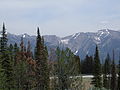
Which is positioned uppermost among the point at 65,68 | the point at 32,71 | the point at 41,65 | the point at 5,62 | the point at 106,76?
the point at 5,62

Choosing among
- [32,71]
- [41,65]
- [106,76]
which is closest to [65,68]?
[41,65]

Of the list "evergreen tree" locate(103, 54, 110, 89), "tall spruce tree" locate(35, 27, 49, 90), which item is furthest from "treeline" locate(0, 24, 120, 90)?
"evergreen tree" locate(103, 54, 110, 89)

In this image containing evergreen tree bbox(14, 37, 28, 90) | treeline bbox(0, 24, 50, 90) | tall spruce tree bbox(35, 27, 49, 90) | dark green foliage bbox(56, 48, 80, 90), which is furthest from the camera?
tall spruce tree bbox(35, 27, 49, 90)

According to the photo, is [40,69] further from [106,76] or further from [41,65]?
[106,76]

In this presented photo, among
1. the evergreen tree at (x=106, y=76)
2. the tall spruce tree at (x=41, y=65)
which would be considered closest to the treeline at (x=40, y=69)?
the tall spruce tree at (x=41, y=65)

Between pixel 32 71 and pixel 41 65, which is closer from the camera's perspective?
pixel 41 65

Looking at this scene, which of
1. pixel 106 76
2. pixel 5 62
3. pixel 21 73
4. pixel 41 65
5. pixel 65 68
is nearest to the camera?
pixel 65 68

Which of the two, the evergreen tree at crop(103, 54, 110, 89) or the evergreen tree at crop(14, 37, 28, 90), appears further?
the evergreen tree at crop(103, 54, 110, 89)

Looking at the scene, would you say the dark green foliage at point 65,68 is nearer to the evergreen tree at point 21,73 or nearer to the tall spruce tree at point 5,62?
the tall spruce tree at point 5,62

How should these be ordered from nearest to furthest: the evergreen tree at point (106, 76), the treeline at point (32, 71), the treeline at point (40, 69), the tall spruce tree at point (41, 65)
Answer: the treeline at point (40, 69), the treeline at point (32, 71), the tall spruce tree at point (41, 65), the evergreen tree at point (106, 76)

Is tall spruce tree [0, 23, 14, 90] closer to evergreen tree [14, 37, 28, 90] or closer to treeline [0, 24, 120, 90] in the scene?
treeline [0, 24, 120, 90]

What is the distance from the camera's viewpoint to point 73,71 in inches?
2056

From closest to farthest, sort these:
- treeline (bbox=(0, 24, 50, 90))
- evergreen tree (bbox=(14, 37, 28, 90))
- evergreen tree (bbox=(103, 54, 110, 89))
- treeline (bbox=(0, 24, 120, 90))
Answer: treeline (bbox=(0, 24, 120, 90)) → evergreen tree (bbox=(14, 37, 28, 90)) → treeline (bbox=(0, 24, 50, 90)) → evergreen tree (bbox=(103, 54, 110, 89))

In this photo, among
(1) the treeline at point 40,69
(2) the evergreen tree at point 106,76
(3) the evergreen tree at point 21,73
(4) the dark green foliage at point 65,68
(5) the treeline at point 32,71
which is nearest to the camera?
(4) the dark green foliage at point 65,68
